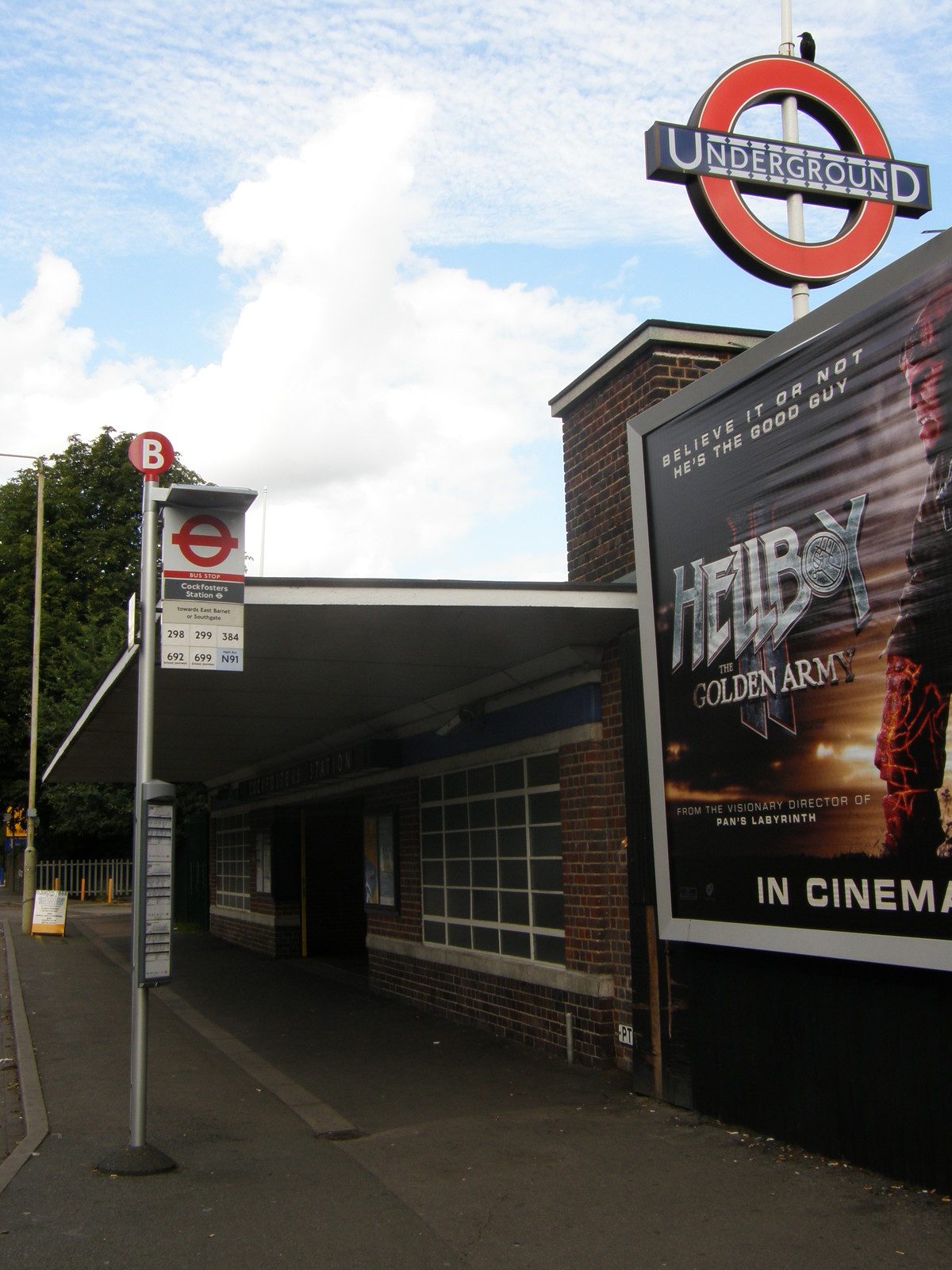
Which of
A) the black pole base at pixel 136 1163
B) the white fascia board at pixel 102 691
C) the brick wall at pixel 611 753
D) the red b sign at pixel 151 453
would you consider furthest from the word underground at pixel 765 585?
the black pole base at pixel 136 1163

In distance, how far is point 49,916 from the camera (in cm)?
2323

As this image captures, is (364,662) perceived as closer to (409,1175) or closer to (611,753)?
(611,753)

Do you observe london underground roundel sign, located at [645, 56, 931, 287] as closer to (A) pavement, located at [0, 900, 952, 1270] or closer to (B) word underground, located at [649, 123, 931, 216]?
(B) word underground, located at [649, 123, 931, 216]

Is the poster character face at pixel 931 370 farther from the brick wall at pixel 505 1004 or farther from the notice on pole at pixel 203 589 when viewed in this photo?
the brick wall at pixel 505 1004

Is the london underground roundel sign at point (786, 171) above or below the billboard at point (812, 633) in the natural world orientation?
above

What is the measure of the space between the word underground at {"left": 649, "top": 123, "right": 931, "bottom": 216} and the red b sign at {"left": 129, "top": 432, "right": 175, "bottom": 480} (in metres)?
3.72

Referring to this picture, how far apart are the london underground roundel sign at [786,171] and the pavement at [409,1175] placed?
574 centimetres

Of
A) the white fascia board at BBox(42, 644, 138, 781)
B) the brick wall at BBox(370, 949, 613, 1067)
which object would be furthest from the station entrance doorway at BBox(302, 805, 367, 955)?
the brick wall at BBox(370, 949, 613, 1067)

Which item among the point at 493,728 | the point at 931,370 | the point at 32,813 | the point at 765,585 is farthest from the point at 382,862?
the point at 32,813

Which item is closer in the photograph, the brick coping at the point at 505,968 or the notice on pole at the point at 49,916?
the brick coping at the point at 505,968

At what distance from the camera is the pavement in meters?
5.27

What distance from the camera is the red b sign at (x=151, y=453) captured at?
7.04 m

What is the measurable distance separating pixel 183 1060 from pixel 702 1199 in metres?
5.78

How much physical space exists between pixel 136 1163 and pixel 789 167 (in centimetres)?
751
